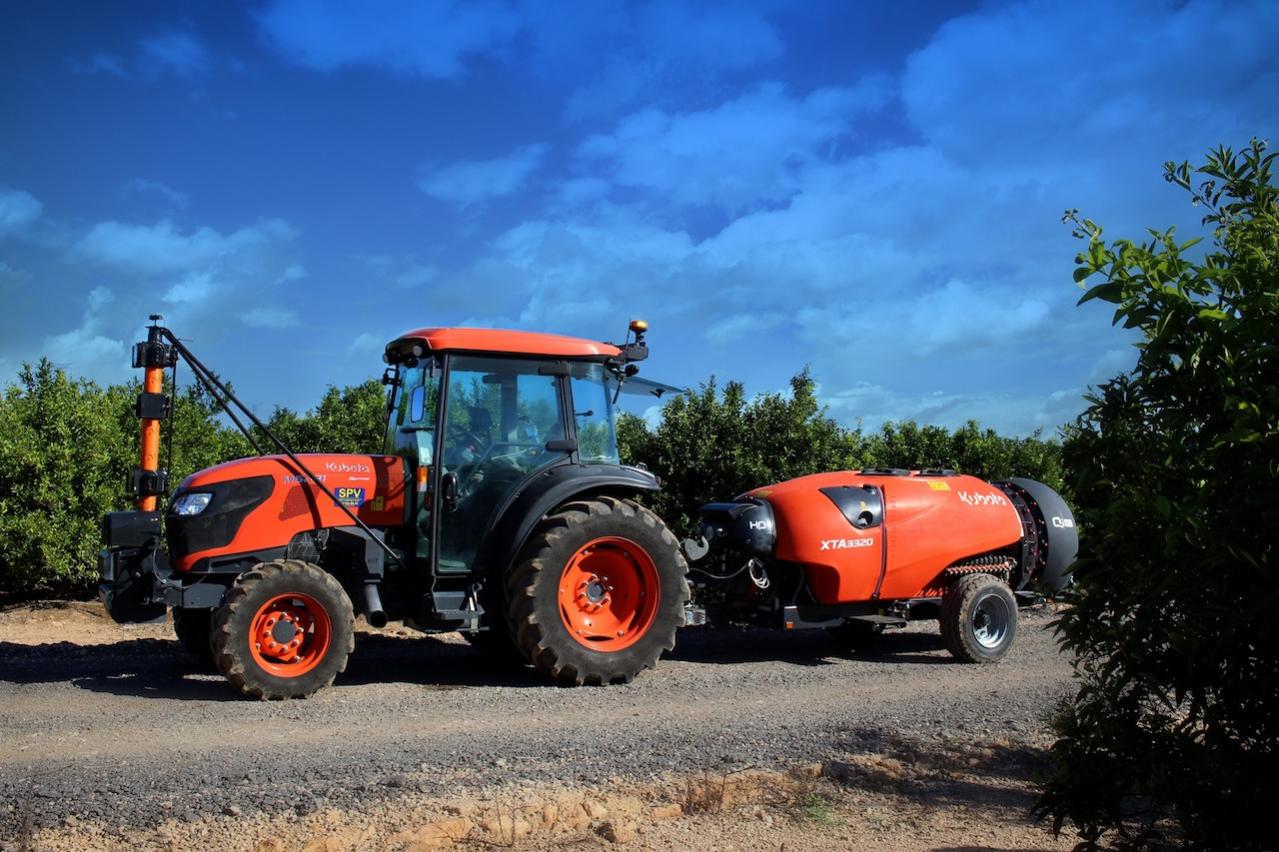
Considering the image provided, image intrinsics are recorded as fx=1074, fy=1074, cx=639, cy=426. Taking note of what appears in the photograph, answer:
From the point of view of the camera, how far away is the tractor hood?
7.57 m

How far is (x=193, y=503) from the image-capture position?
7.63 metres

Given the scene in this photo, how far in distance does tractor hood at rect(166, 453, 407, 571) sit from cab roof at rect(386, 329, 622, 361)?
94 centimetres

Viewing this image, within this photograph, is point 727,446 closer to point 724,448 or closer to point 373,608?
point 724,448

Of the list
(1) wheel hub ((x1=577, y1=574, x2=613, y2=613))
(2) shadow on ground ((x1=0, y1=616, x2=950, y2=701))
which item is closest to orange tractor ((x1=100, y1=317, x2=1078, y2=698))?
(1) wheel hub ((x1=577, y1=574, x2=613, y2=613))

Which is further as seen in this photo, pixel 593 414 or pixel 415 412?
pixel 593 414

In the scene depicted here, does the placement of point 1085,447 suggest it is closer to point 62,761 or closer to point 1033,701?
point 1033,701

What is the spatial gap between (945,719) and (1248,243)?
4186mm

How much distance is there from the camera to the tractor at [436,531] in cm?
745

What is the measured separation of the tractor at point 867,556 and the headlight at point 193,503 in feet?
12.1

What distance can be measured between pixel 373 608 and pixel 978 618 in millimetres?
5063

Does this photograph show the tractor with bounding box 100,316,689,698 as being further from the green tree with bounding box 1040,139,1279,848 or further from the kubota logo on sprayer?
the green tree with bounding box 1040,139,1279,848

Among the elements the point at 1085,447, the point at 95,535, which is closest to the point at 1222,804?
the point at 1085,447

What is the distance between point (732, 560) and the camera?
929 cm

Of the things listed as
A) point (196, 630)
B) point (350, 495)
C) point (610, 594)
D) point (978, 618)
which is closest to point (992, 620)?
point (978, 618)
